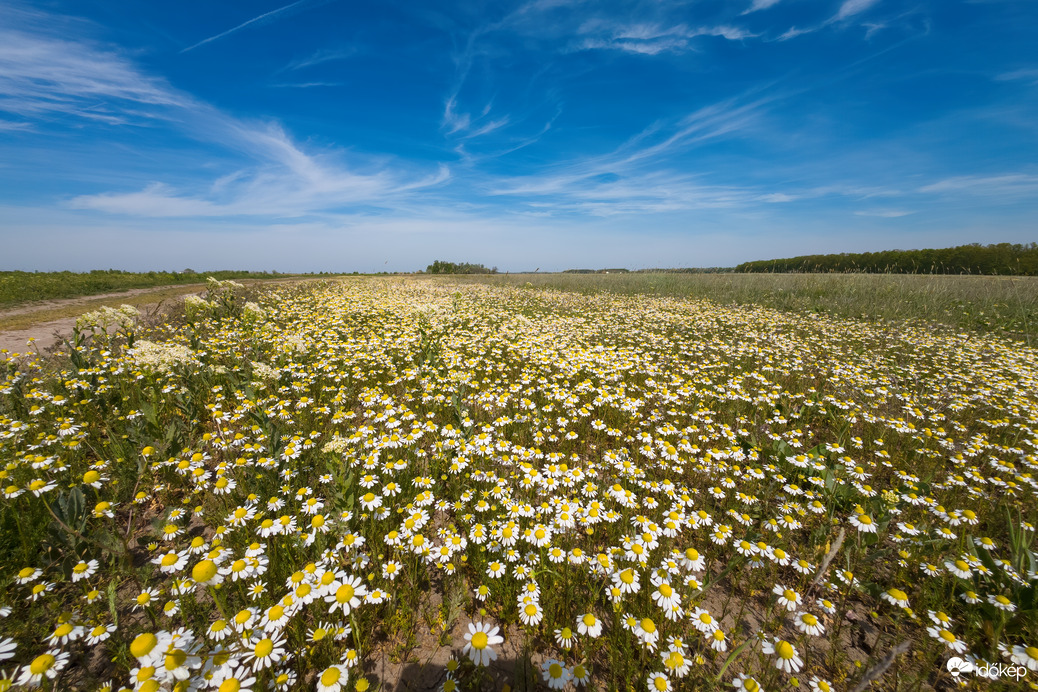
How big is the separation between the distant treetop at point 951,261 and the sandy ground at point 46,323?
3463cm

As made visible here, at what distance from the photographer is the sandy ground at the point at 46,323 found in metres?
7.20

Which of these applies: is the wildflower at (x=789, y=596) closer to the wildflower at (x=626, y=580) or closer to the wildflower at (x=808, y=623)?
the wildflower at (x=808, y=623)

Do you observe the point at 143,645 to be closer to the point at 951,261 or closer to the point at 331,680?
the point at 331,680

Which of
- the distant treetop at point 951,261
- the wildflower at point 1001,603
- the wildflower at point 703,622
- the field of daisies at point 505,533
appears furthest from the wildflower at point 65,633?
the distant treetop at point 951,261

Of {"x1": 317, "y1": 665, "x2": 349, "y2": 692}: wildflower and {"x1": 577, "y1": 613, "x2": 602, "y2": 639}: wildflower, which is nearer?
{"x1": 317, "y1": 665, "x2": 349, "y2": 692}: wildflower

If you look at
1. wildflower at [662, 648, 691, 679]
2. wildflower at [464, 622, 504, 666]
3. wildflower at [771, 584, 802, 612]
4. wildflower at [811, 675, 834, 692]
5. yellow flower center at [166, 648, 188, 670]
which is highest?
yellow flower center at [166, 648, 188, 670]

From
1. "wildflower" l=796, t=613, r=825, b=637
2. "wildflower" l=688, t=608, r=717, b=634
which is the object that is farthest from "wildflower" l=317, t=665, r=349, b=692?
"wildflower" l=796, t=613, r=825, b=637

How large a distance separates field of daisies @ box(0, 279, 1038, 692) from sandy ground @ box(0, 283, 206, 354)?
2.51 metres

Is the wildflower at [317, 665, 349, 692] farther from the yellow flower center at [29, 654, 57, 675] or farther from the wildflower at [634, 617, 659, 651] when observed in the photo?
the wildflower at [634, 617, 659, 651]

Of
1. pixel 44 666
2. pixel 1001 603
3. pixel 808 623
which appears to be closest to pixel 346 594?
pixel 44 666

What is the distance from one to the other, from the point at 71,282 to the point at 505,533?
26.8m

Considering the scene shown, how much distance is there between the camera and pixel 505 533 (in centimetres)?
272

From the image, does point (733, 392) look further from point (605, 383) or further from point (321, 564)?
point (321, 564)

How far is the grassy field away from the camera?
13.7 metres
